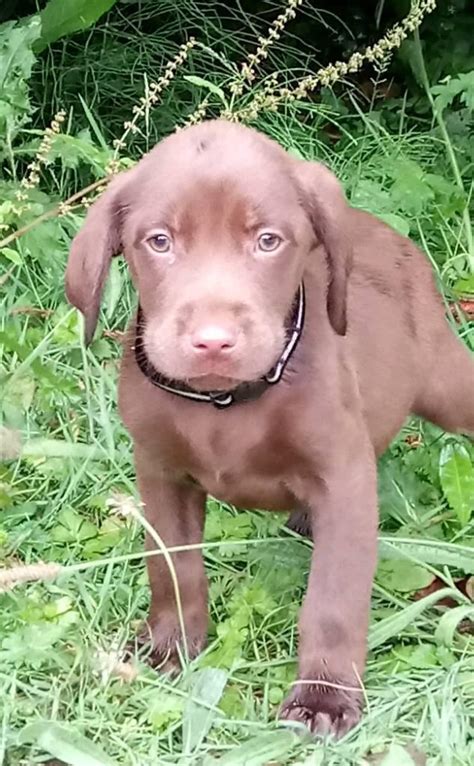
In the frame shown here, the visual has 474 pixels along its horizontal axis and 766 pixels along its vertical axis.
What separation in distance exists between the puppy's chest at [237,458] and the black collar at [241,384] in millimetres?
46

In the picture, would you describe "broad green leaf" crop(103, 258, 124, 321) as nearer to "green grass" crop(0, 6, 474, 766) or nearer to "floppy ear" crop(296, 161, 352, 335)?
"green grass" crop(0, 6, 474, 766)

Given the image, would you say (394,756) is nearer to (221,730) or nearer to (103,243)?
(221,730)

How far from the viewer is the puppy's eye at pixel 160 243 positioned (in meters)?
2.41

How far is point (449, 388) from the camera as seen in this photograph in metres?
3.28

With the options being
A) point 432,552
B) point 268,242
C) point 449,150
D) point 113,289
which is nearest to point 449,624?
point 432,552

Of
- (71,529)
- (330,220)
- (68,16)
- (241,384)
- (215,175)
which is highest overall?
(215,175)

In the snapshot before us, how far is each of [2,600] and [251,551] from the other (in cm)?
57

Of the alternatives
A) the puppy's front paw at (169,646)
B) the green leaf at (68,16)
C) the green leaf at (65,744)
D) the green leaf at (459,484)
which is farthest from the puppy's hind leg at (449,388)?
the green leaf at (68,16)

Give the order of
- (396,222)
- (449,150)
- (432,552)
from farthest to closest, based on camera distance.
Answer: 1. (449,150)
2. (396,222)
3. (432,552)

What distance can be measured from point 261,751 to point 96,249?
959 mm

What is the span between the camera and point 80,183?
4.80 m

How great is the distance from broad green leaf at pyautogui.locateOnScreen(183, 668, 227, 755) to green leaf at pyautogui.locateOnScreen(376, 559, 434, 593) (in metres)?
0.51

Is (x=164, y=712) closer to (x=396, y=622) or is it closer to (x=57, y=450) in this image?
(x=396, y=622)

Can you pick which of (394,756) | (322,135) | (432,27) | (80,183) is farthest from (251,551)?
(432,27)
